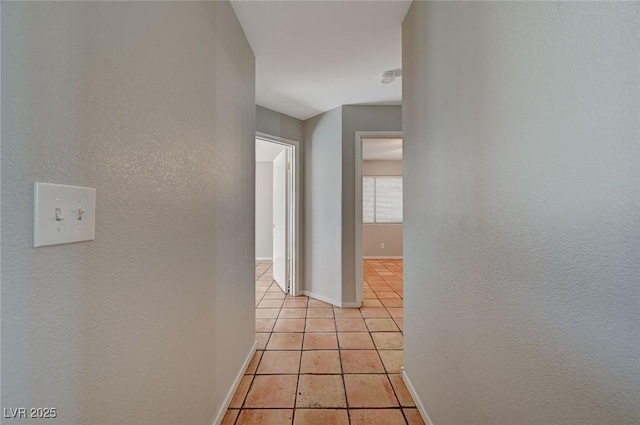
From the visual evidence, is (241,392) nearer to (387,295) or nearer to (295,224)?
(295,224)

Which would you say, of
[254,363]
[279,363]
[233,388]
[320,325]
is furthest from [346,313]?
[233,388]

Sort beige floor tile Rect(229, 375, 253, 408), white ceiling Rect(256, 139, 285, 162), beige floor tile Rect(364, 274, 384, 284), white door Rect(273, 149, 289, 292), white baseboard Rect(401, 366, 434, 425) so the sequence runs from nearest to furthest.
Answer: white baseboard Rect(401, 366, 434, 425)
beige floor tile Rect(229, 375, 253, 408)
white door Rect(273, 149, 289, 292)
beige floor tile Rect(364, 274, 384, 284)
white ceiling Rect(256, 139, 285, 162)

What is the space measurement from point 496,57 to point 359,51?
55.5 inches

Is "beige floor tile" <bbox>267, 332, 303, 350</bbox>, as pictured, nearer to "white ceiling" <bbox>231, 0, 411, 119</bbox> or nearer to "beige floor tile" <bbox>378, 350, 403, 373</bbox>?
"beige floor tile" <bbox>378, 350, 403, 373</bbox>

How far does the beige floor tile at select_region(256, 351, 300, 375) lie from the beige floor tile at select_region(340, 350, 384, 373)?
0.36m

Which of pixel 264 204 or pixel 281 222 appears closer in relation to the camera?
pixel 281 222

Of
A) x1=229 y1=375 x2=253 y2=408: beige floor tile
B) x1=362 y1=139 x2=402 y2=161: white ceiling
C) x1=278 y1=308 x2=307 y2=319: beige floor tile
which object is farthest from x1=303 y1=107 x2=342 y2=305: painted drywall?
x1=229 y1=375 x2=253 y2=408: beige floor tile

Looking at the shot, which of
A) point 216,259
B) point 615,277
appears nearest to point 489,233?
point 615,277

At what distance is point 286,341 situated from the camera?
2.20 meters

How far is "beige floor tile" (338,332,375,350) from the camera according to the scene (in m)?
2.11

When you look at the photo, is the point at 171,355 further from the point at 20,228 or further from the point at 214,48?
the point at 214,48

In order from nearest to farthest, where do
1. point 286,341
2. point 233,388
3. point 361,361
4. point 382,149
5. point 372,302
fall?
point 233,388, point 361,361, point 286,341, point 372,302, point 382,149

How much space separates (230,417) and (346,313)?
5.31 feet

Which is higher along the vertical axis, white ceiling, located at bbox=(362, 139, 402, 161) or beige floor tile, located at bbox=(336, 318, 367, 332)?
white ceiling, located at bbox=(362, 139, 402, 161)
